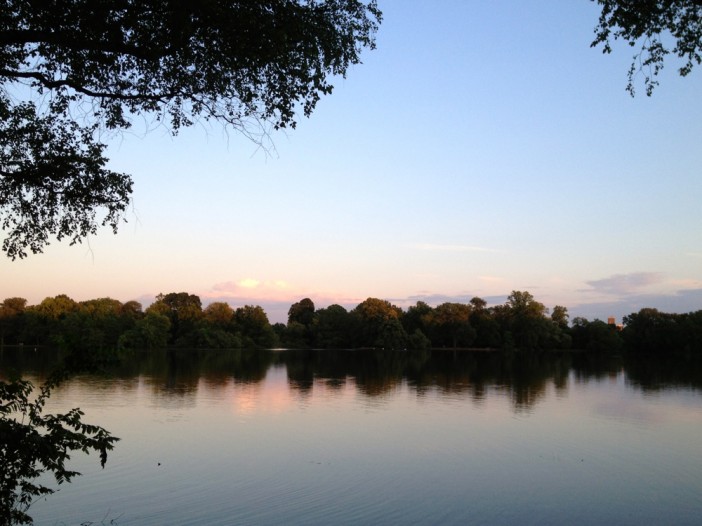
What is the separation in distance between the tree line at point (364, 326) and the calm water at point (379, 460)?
6512 cm

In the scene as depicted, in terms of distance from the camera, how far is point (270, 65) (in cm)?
835

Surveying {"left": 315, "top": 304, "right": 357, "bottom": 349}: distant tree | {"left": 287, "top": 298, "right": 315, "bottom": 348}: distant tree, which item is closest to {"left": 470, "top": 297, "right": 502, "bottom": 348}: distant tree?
{"left": 315, "top": 304, "right": 357, "bottom": 349}: distant tree

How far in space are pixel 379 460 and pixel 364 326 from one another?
309 feet

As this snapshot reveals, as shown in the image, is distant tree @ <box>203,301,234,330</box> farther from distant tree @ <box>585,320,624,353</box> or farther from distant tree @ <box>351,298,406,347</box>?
distant tree @ <box>585,320,624,353</box>

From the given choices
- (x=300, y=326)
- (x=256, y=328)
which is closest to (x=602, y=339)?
(x=300, y=326)

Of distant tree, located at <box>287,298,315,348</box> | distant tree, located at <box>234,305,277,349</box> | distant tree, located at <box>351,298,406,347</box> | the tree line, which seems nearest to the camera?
the tree line

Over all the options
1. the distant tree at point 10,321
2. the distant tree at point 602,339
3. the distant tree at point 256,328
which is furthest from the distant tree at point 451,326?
the distant tree at point 10,321

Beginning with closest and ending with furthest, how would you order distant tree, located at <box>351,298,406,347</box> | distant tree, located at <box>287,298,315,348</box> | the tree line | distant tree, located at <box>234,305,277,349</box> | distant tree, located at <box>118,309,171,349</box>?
distant tree, located at <box>118,309,171,349</box>
the tree line
distant tree, located at <box>234,305,277,349</box>
distant tree, located at <box>351,298,406,347</box>
distant tree, located at <box>287,298,315,348</box>

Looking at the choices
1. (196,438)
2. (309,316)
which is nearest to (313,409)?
(196,438)

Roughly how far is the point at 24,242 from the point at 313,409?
16.6m

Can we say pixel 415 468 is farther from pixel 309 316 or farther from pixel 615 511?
pixel 309 316

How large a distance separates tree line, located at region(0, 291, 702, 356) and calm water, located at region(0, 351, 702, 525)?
65.1 m

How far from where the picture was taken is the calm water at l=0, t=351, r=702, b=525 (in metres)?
11.3

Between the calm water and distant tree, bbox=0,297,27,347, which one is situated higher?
distant tree, bbox=0,297,27,347
